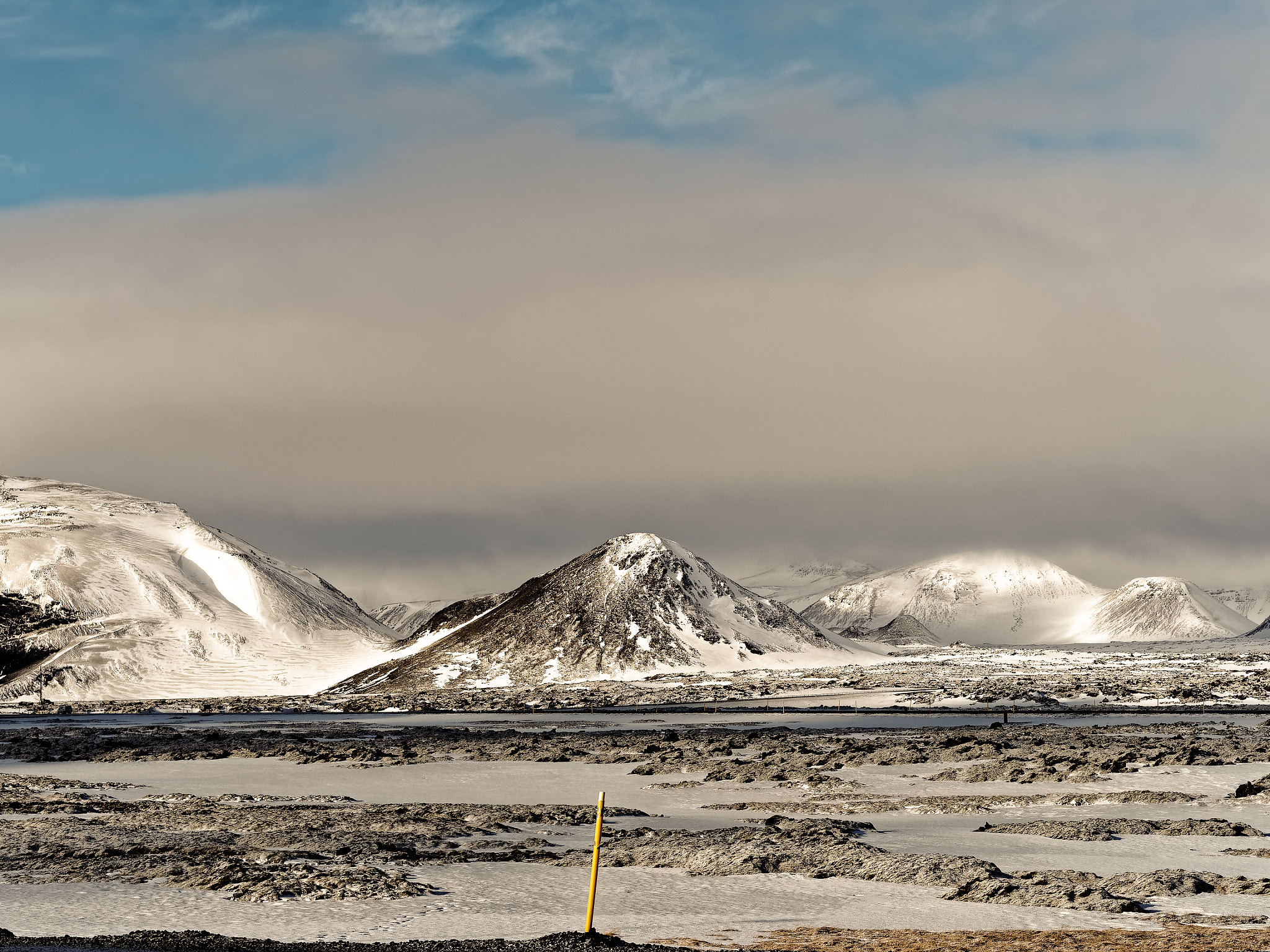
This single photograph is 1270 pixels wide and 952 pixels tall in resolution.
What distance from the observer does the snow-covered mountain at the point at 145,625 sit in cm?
16012

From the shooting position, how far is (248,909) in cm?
1981

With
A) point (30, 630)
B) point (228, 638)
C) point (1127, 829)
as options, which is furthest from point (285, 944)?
point (30, 630)

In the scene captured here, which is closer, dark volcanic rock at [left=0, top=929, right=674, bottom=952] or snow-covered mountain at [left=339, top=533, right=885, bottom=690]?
dark volcanic rock at [left=0, top=929, right=674, bottom=952]

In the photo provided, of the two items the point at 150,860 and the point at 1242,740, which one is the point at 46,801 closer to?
the point at 150,860

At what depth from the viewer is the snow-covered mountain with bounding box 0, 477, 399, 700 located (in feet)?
525

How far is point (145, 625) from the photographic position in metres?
172

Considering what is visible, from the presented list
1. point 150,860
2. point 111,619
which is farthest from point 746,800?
point 111,619

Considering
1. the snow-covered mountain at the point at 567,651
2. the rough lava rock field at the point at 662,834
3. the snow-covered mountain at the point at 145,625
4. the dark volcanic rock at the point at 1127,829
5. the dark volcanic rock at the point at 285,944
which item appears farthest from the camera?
the snow-covered mountain at the point at 567,651

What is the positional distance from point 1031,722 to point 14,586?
153 metres

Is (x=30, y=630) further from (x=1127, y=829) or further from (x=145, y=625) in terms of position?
(x=1127, y=829)

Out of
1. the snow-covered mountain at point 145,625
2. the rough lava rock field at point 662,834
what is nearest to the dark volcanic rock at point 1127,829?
the rough lava rock field at point 662,834

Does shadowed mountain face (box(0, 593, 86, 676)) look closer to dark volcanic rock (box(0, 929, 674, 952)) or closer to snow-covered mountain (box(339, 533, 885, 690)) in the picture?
snow-covered mountain (box(339, 533, 885, 690))

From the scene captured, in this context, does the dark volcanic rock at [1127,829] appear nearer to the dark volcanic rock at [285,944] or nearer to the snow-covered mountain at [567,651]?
the dark volcanic rock at [285,944]

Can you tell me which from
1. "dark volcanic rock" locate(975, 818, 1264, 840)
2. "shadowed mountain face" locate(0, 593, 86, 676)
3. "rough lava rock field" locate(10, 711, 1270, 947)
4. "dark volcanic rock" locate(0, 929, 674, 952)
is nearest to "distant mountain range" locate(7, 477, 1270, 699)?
"shadowed mountain face" locate(0, 593, 86, 676)
